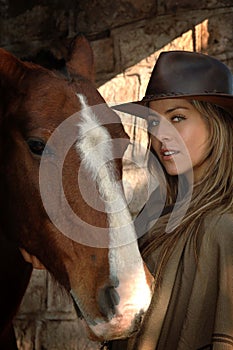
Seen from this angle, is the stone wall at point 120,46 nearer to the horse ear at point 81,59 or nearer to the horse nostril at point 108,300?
the horse ear at point 81,59

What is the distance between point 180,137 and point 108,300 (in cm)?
67

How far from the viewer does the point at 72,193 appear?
192 cm

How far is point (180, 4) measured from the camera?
11.5 ft

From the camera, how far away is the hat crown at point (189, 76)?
2.16 metres

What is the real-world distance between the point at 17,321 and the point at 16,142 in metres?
1.86

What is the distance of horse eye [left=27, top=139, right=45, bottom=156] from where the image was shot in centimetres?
199

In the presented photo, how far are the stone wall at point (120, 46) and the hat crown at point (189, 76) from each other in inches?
45.8

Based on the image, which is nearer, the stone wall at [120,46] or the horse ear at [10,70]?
the horse ear at [10,70]

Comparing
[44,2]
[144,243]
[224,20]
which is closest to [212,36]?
[224,20]

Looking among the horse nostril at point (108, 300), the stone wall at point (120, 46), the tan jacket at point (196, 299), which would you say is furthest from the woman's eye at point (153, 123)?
the stone wall at point (120, 46)

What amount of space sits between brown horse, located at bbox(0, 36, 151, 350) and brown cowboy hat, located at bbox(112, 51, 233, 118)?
239 mm

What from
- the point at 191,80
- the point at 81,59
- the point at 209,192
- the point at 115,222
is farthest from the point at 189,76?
the point at 115,222

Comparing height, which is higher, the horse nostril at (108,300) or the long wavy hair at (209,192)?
the long wavy hair at (209,192)

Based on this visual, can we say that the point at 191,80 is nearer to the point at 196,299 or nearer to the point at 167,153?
the point at 167,153
